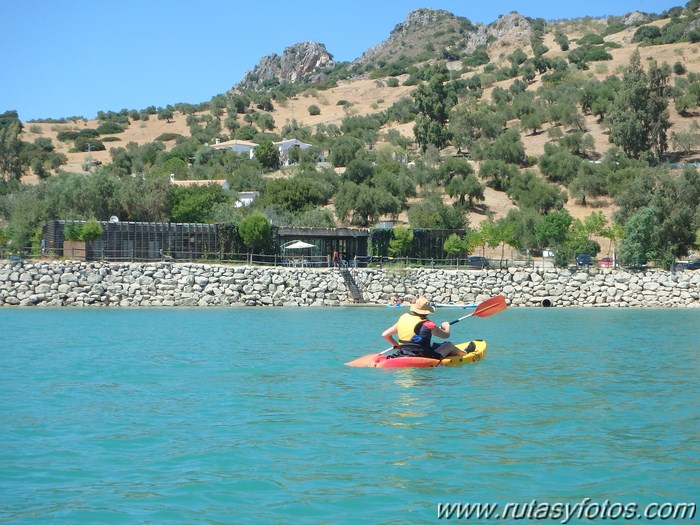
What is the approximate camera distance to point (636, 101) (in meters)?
68.4

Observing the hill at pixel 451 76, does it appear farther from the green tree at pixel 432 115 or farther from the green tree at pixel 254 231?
the green tree at pixel 254 231

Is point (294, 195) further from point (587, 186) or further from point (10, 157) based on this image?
point (10, 157)

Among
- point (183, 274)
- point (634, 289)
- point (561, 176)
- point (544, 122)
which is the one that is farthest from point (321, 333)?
point (544, 122)

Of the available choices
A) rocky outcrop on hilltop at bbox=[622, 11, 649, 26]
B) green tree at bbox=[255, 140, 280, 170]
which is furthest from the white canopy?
rocky outcrop on hilltop at bbox=[622, 11, 649, 26]

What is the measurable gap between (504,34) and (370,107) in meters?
32.4

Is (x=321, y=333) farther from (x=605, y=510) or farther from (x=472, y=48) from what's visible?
(x=472, y=48)

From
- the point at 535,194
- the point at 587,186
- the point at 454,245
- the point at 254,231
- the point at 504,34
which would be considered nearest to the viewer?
the point at 254,231

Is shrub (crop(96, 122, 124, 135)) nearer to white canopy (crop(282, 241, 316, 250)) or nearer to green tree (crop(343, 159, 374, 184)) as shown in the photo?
green tree (crop(343, 159, 374, 184))

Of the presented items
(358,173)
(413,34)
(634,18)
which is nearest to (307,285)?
(358,173)

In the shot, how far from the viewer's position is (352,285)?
41438mm

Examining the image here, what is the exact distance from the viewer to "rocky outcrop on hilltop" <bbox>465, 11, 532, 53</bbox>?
12119cm

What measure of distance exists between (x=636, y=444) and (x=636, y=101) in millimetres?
61453

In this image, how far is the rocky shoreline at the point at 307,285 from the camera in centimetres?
3838

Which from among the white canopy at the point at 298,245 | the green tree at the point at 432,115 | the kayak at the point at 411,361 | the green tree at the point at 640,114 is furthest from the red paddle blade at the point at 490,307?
the green tree at the point at 432,115
